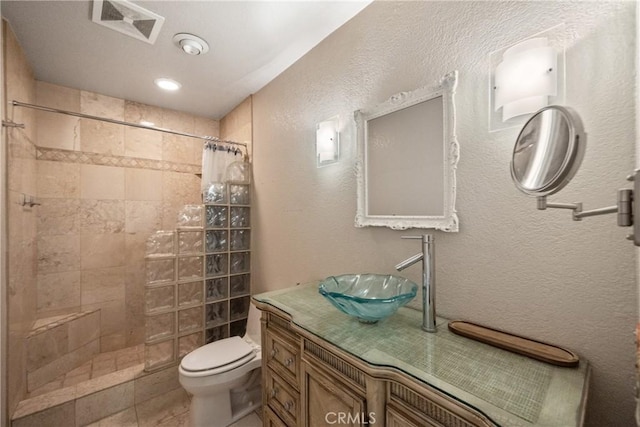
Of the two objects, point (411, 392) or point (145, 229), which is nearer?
point (411, 392)

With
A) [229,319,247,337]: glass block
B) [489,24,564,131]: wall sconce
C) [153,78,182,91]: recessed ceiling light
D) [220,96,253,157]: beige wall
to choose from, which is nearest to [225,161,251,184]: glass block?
[220,96,253,157]: beige wall

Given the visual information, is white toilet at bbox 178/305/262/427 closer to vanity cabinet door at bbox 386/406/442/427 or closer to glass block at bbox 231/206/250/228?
glass block at bbox 231/206/250/228

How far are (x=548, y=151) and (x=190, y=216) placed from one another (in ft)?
7.02

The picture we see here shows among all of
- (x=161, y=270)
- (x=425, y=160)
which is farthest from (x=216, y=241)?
(x=425, y=160)

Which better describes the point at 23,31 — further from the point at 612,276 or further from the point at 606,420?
the point at 606,420

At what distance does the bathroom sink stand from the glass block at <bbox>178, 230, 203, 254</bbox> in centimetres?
126

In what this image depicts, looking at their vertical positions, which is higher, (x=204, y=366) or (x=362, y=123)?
(x=362, y=123)

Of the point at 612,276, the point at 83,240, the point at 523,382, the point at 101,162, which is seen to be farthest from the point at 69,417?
the point at 612,276

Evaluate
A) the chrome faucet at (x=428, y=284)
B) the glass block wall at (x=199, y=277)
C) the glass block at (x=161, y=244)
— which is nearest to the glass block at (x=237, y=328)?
the glass block wall at (x=199, y=277)

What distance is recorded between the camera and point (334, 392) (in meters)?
0.83

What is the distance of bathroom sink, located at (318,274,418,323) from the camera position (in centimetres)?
87

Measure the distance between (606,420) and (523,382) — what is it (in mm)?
338

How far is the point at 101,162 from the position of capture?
7.30 feet

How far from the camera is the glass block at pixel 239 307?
2153 millimetres
